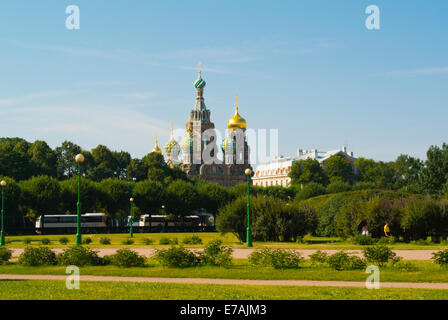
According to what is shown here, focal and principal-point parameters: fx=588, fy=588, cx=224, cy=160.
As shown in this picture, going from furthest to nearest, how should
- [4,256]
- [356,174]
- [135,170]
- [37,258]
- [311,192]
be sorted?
[356,174]
[135,170]
[311,192]
[4,256]
[37,258]

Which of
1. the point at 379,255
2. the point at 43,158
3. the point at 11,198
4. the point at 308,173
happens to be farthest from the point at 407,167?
the point at 379,255

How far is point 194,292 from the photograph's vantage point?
1457 centimetres

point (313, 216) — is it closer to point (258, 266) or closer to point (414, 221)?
point (414, 221)

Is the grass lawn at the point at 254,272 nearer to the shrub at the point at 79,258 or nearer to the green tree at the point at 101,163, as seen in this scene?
the shrub at the point at 79,258

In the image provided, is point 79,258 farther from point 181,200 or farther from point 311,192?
point 311,192

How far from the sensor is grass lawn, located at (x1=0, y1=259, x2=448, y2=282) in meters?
18.1

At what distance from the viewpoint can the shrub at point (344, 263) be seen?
1962 centimetres

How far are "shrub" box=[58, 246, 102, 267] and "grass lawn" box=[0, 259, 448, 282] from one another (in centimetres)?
56

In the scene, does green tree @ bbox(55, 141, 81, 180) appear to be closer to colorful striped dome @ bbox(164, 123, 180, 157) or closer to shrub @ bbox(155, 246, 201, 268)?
colorful striped dome @ bbox(164, 123, 180, 157)

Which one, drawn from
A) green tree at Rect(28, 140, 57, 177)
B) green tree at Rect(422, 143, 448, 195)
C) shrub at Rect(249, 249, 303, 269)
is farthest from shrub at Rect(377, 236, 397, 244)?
green tree at Rect(28, 140, 57, 177)

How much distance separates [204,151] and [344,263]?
426 ft

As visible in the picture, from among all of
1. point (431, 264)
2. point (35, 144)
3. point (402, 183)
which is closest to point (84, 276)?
point (431, 264)

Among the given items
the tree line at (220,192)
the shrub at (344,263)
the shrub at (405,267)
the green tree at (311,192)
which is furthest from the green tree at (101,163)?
the shrub at (405,267)
